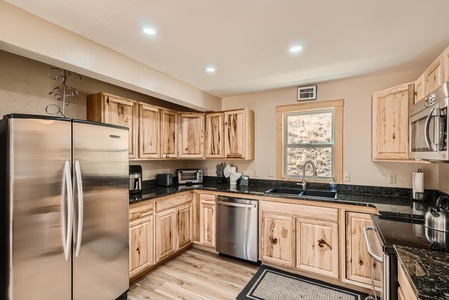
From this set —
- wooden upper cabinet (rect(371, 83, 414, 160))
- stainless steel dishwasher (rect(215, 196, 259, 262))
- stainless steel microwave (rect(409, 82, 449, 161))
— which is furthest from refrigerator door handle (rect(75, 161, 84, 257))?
wooden upper cabinet (rect(371, 83, 414, 160))

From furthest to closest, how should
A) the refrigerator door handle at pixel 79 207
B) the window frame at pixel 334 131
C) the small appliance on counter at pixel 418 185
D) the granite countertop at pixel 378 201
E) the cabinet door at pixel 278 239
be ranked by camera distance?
1. the window frame at pixel 334 131
2. the cabinet door at pixel 278 239
3. the small appliance on counter at pixel 418 185
4. the granite countertop at pixel 378 201
5. the refrigerator door handle at pixel 79 207

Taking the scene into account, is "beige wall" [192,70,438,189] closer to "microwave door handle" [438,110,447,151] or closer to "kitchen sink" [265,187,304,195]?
"kitchen sink" [265,187,304,195]

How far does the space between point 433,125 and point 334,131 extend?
1632 millimetres

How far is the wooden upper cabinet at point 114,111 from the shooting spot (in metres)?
2.64

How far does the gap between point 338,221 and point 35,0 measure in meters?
3.28

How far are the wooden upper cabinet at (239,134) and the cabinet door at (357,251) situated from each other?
1684mm

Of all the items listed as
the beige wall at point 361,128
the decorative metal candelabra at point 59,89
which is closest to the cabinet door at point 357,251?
the beige wall at point 361,128

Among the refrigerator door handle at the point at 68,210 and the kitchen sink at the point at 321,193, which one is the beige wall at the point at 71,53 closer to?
the refrigerator door handle at the point at 68,210

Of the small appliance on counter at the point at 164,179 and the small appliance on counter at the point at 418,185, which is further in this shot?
the small appliance on counter at the point at 164,179

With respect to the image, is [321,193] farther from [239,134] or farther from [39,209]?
[39,209]

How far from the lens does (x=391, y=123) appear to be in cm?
249

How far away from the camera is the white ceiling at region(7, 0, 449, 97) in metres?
1.54

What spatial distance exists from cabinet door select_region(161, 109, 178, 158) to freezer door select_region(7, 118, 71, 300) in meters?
1.73

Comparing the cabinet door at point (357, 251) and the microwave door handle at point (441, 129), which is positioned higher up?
the microwave door handle at point (441, 129)
